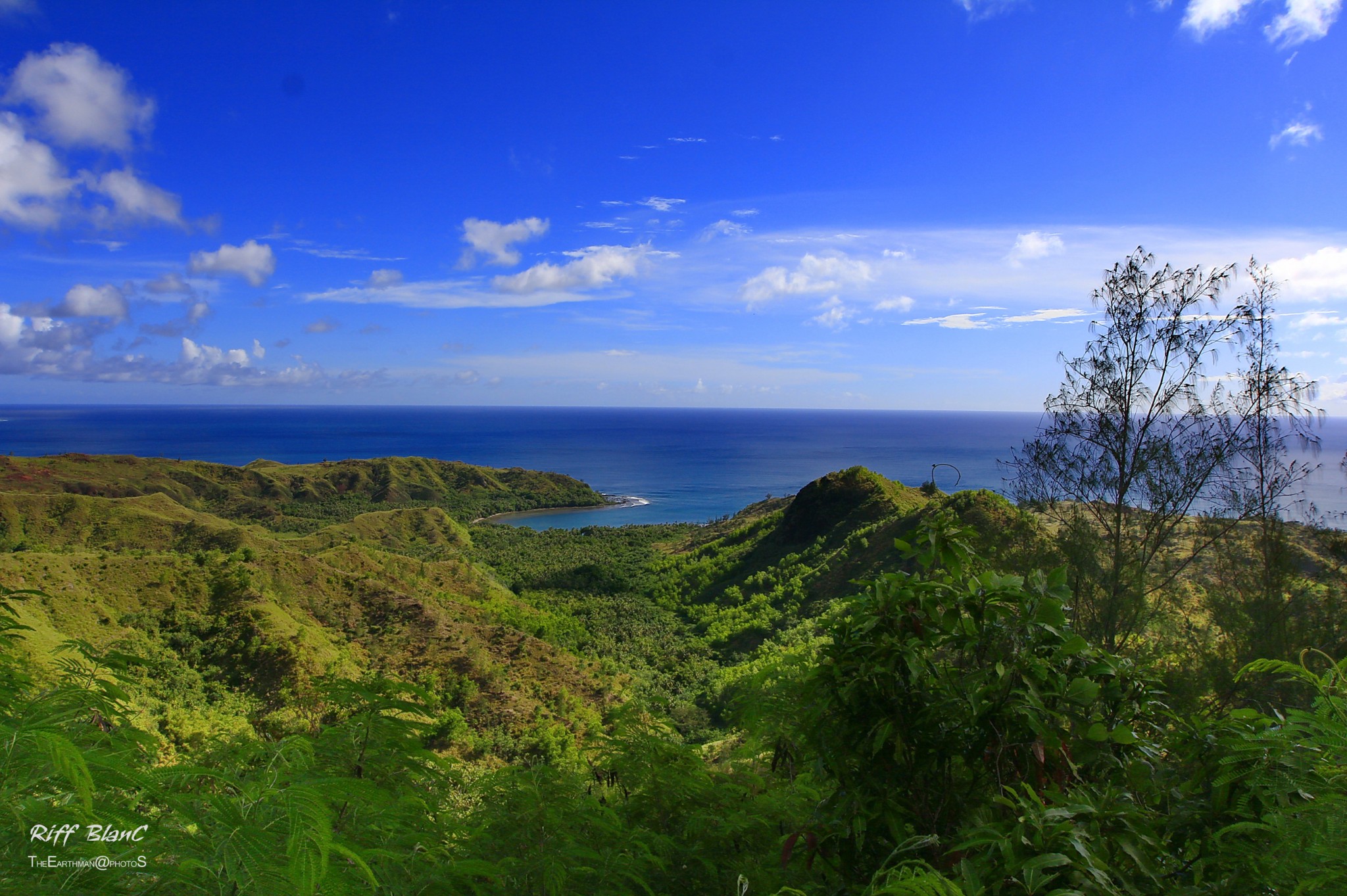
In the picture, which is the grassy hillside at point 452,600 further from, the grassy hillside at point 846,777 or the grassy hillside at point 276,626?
the grassy hillside at point 846,777

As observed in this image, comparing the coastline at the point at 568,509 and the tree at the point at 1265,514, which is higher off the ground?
the tree at the point at 1265,514

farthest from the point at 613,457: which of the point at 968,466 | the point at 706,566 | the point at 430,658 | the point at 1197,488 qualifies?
the point at 1197,488

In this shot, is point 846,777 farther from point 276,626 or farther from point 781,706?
point 276,626

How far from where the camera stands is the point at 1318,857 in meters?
1.63

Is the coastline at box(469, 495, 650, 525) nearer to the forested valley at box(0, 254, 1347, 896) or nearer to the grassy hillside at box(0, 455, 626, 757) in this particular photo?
the grassy hillside at box(0, 455, 626, 757)

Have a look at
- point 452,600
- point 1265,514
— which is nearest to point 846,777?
point 1265,514

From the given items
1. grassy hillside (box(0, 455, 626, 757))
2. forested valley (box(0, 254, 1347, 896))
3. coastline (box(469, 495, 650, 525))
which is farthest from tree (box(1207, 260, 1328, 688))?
coastline (box(469, 495, 650, 525))

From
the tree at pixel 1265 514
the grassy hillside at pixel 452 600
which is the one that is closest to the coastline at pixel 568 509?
the grassy hillside at pixel 452 600

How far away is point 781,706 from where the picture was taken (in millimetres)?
4281

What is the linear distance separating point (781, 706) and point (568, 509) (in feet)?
311

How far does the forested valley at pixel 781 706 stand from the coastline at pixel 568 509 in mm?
52059

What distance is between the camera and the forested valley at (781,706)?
1.83m

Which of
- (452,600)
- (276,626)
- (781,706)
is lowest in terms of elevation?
(452,600)

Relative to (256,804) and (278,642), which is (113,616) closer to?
(278,642)
